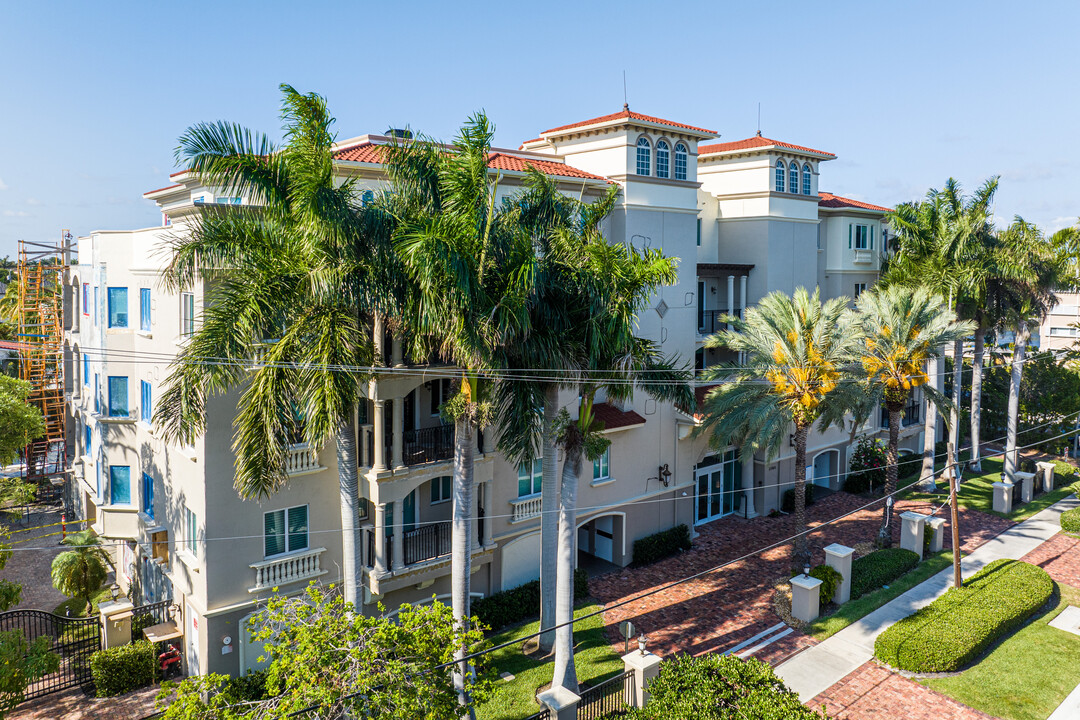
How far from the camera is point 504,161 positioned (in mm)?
24719

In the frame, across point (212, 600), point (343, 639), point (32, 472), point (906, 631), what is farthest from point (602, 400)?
point (32, 472)

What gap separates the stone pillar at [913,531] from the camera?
90.7 ft

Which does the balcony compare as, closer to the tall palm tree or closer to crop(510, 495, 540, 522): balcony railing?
the tall palm tree

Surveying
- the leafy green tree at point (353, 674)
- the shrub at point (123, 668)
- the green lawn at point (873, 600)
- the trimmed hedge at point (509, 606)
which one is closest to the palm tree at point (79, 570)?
the shrub at point (123, 668)

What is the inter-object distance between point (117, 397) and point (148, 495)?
370 cm

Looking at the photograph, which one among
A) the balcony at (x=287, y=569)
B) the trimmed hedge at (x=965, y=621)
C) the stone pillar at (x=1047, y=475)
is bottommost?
the trimmed hedge at (x=965, y=621)

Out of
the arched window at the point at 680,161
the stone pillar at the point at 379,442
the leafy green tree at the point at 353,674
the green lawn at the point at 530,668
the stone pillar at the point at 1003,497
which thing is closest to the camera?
the leafy green tree at the point at 353,674

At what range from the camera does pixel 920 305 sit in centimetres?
2788

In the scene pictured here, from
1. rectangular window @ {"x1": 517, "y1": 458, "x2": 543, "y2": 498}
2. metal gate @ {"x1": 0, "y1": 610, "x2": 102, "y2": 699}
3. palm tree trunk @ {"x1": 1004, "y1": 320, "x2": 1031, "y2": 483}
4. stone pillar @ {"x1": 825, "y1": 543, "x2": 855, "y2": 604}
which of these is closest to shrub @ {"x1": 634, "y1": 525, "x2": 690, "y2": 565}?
rectangular window @ {"x1": 517, "y1": 458, "x2": 543, "y2": 498}

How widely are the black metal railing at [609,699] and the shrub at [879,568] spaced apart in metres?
11.0

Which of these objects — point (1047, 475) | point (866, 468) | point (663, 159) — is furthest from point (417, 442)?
point (1047, 475)

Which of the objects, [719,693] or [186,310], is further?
[186,310]

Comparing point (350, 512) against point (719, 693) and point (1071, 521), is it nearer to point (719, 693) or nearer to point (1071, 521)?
point (719, 693)

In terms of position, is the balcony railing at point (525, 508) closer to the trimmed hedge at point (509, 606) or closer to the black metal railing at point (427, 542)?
the trimmed hedge at point (509, 606)
